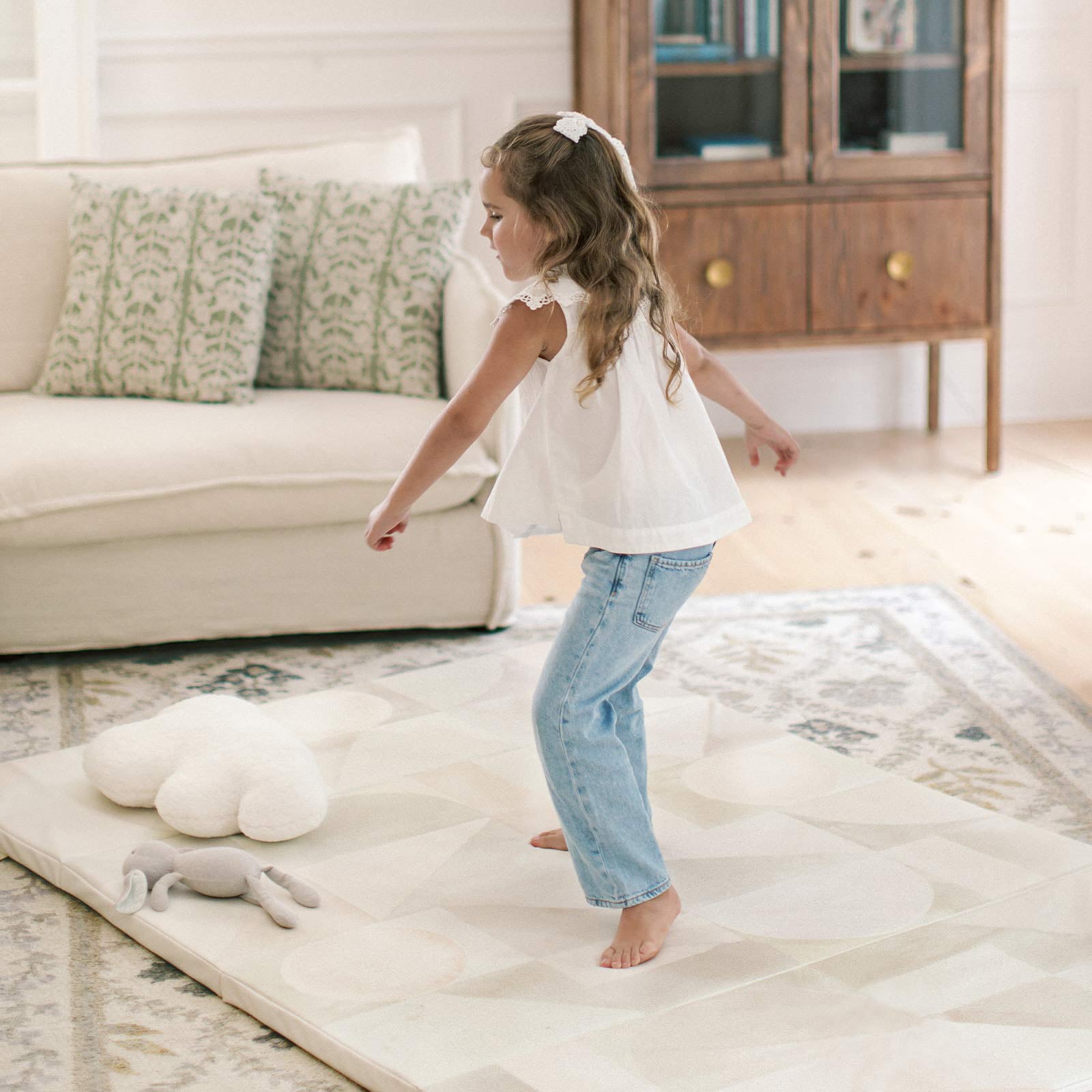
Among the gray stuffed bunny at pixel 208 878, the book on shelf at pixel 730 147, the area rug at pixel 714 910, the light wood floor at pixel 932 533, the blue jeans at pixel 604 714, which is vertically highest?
the book on shelf at pixel 730 147

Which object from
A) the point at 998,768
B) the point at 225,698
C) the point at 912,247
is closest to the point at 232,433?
the point at 225,698

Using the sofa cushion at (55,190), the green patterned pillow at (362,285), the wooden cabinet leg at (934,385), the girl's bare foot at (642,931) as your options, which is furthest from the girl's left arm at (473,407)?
the wooden cabinet leg at (934,385)

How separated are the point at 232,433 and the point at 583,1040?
1294 millimetres

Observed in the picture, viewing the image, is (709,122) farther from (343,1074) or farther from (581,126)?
(343,1074)

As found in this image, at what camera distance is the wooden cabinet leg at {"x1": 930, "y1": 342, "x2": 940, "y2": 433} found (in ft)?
13.2

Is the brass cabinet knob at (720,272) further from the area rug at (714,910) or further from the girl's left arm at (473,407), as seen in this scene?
the girl's left arm at (473,407)

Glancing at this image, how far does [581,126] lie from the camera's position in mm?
1400

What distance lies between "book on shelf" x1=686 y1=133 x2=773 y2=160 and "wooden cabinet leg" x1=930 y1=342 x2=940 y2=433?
81cm

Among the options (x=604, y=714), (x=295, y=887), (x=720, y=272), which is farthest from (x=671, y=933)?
(x=720, y=272)

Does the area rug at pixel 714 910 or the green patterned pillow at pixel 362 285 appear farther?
the green patterned pillow at pixel 362 285

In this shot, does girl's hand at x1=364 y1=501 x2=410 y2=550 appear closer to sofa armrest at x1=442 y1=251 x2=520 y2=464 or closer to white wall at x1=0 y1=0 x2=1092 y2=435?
sofa armrest at x1=442 y1=251 x2=520 y2=464

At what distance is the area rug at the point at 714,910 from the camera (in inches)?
50.1

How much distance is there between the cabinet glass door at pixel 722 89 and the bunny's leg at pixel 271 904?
2266 millimetres

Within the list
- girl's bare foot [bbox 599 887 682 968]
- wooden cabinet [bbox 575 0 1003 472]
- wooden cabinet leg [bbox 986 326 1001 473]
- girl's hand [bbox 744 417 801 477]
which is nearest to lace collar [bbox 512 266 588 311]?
girl's hand [bbox 744 417 801 477]
